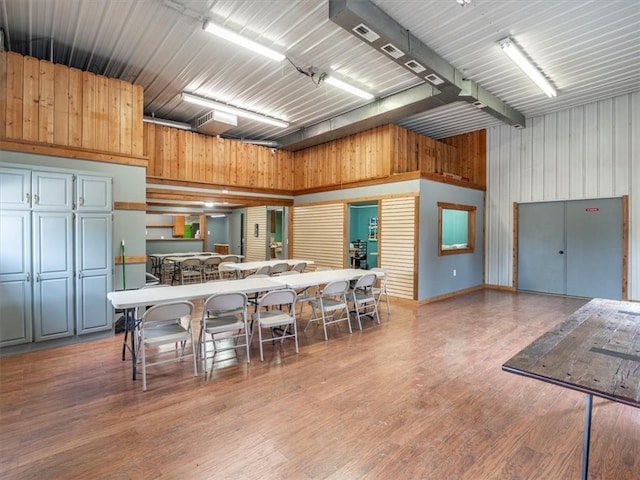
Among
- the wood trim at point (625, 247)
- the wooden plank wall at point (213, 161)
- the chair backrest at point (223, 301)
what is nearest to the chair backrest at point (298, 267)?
the wooden plank wall at point (213, 161)

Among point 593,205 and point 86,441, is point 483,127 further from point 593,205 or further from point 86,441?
point 86,441

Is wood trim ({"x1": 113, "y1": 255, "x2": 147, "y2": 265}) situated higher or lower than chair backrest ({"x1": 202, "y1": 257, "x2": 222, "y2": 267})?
higher

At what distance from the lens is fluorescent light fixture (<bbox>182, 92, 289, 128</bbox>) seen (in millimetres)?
6205

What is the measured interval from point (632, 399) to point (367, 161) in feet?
21.9

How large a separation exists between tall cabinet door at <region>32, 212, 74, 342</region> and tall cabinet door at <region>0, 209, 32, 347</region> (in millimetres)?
71

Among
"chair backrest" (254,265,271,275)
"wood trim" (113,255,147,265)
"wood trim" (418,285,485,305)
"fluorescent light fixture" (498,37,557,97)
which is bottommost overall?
"wood trim" (418,285,485,305)

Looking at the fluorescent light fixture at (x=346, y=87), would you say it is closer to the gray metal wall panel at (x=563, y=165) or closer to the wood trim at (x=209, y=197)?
the wood trim at (x=209, y=197)

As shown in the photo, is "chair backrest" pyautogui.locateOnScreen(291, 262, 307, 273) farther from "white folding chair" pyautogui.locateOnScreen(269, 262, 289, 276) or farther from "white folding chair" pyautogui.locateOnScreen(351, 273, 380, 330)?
"white folding chair" pyautogui.locateOnScreen(351, 273, 380, 330)

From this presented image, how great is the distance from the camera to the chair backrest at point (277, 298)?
3.67 m

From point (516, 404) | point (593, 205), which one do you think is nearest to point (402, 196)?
point (593, 205)

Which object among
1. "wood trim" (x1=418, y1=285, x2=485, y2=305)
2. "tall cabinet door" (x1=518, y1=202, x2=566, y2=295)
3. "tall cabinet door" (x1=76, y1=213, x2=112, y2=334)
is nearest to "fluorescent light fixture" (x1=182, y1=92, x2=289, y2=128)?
"tall cabinet door" (x1=76, y1=213, x2=112, y2=334)

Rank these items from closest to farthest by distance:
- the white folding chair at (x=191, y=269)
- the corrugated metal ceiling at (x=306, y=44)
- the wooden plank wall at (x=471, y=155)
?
the corrugated metal ceiling at (x=306, y=44) → the white folding chair at (x=191, y=269) → the wooden plank wall at (x=471, y=155)

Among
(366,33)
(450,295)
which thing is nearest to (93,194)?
(366,33)

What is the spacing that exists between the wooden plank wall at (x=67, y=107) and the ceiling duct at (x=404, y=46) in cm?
349
